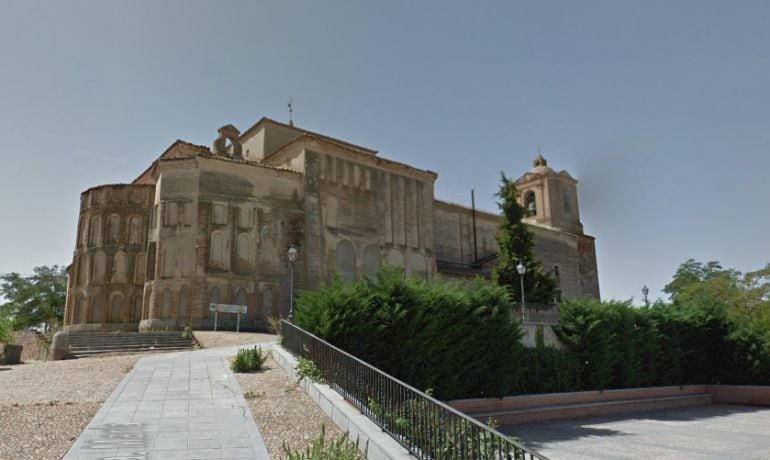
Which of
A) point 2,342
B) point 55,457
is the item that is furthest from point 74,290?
point 55,457

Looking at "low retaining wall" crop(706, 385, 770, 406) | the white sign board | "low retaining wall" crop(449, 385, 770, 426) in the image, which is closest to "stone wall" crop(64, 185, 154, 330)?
the white sign board

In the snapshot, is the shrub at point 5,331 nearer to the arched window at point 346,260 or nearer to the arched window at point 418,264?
the arched window at point 346,260

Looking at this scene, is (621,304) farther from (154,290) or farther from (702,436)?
Answer: (154,290)

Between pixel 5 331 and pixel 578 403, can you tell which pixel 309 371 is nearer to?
pixel 578 403

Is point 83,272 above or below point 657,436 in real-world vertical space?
above

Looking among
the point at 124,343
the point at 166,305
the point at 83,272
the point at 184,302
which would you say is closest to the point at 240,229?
the point at 184,302

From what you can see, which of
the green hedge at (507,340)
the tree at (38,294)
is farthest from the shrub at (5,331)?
the tree at (38,294)

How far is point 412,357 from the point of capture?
13602mm

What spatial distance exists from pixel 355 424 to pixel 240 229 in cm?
2389

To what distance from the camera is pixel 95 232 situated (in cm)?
3225

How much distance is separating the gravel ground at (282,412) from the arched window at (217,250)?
17.7 metres

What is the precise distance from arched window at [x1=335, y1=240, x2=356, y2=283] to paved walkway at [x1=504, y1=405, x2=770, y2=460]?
1870cm

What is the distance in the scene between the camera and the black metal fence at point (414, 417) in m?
5.59

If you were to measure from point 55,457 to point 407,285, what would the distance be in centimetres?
889
